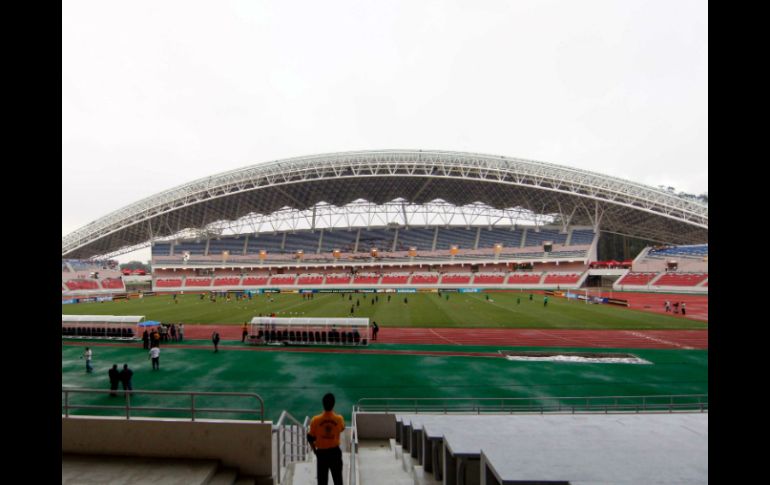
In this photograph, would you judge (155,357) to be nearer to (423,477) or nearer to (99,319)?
(99,319)

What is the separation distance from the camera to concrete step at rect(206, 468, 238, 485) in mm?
4762

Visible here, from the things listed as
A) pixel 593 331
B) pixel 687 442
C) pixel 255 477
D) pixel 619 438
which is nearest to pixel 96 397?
pixel 255 477

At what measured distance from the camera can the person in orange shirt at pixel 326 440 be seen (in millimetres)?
4637

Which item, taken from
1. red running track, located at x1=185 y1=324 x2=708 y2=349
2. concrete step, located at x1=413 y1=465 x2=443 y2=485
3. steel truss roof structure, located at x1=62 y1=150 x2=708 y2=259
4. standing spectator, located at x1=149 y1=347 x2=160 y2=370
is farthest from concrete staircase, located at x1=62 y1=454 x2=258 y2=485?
steel truss roof structure, located at x1=62 y1=150 x2=708 y2=259

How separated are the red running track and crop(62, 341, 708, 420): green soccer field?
2082mm

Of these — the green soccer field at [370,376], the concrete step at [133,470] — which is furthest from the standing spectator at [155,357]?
the concrete step at [133,470]

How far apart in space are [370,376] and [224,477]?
36.0 ft

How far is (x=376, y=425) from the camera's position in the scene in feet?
34.0

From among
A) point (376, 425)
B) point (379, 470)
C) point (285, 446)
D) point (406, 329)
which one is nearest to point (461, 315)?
point (406, 329)

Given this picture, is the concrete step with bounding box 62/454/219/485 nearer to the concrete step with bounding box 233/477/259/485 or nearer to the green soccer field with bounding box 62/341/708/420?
the concrete step with bounding box 233/477/259/485

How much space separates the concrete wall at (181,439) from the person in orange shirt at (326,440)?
76 centimetres
